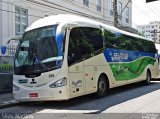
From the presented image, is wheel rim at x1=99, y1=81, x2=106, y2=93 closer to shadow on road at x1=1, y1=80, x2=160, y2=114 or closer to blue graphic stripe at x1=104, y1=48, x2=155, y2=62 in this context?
shadow on road at x1=1, y1=80, x2=160, y2=114

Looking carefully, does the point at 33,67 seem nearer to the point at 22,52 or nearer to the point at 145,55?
the point at 22,52

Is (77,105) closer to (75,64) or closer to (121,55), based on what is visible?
(75,64)

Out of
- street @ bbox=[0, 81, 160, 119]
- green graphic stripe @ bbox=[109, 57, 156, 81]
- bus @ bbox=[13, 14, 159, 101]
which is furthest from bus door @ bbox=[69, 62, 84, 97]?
green graphic stripe @ bbox=[109, 57, 156, 81]

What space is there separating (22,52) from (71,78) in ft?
6.73

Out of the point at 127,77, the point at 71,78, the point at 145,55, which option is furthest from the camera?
the point at 145,55

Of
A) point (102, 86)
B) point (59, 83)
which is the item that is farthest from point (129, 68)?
point (59, 83)

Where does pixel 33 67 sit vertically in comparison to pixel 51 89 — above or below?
above

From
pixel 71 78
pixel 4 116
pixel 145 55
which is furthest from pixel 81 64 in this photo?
pixel 145 55

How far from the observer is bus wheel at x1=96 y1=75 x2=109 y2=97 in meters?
13.6

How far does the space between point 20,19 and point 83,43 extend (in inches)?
408

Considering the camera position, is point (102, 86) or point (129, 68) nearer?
point (102, 86)

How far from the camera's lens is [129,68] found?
Result: 17375 mm

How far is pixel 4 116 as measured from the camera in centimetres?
1012

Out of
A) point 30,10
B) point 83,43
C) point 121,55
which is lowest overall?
point 121,55
